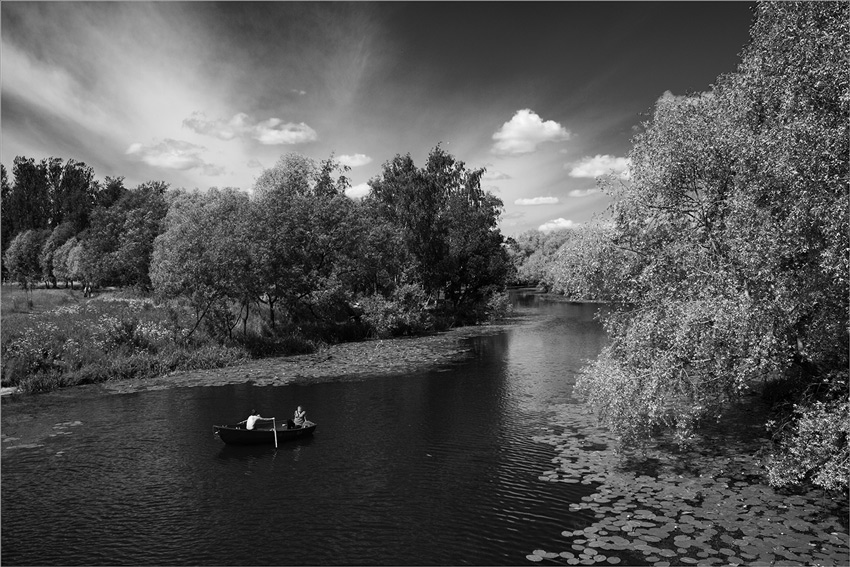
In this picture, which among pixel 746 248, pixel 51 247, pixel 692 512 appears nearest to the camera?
pixel 692 512

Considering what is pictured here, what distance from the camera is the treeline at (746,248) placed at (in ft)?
55.9

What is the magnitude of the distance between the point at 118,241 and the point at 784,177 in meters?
97.3

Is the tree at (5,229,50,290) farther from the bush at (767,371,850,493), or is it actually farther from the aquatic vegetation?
the bush at (767,371,850,493)

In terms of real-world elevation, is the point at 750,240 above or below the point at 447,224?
below

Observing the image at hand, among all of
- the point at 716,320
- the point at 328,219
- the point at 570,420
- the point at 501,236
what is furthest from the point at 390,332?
the point at 716,320

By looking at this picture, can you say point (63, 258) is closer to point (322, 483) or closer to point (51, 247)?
point (51, 247)

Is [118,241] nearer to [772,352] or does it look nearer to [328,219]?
[328,219]

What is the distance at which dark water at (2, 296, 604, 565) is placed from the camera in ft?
59.0

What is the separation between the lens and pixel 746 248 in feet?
61.9

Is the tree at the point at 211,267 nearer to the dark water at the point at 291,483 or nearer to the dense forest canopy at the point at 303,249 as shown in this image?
the dense forest canopy at the point at 303,249

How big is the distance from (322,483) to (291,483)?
140cm

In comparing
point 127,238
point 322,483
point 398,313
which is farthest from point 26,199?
point 322,483

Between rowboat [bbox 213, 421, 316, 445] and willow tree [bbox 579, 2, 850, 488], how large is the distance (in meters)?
15.6

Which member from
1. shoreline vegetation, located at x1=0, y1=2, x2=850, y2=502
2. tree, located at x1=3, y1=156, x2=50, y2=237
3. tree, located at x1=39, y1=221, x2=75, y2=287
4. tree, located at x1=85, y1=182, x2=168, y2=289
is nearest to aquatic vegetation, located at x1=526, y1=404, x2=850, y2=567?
shoreline vegetation, located at x1=0, y1=2, x2=850, y2=502
